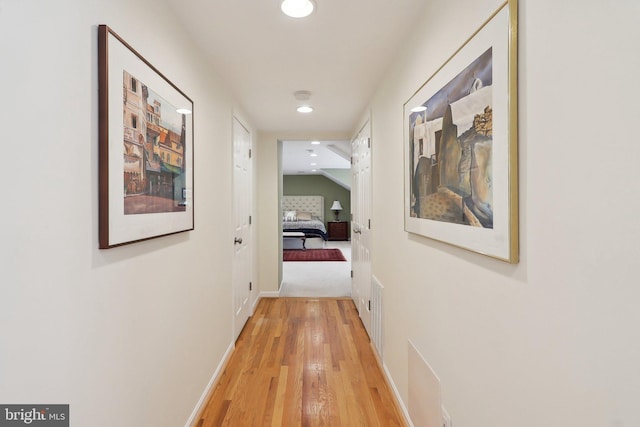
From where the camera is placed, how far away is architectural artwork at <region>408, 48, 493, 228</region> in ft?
3.37

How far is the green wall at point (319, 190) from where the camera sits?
37.3ft

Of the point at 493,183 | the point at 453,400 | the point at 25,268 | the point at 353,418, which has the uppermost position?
the point at 493,183

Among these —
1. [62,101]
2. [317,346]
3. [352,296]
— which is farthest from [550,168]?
[352,296]

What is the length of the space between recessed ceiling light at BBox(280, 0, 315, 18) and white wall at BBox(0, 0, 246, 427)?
57 cm

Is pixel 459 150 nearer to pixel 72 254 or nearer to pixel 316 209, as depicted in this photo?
pixel 72 254

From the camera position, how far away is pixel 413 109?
1.70 metres

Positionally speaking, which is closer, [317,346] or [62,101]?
[62,101]

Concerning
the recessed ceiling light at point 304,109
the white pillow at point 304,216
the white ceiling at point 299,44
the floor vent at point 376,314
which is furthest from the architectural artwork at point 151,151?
the white pillow at point 304,216

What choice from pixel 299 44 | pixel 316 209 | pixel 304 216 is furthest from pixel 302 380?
pixel 316 209

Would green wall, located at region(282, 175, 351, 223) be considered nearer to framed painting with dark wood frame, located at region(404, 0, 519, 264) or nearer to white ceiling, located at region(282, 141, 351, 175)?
white ceiling, located at region(282, 141, 351, 175)

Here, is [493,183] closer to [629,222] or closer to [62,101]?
[629,222]

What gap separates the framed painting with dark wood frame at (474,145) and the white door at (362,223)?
5.03ft

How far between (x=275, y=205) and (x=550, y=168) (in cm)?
387

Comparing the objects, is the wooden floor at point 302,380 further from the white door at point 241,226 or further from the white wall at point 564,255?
the white wall at point 564,255
